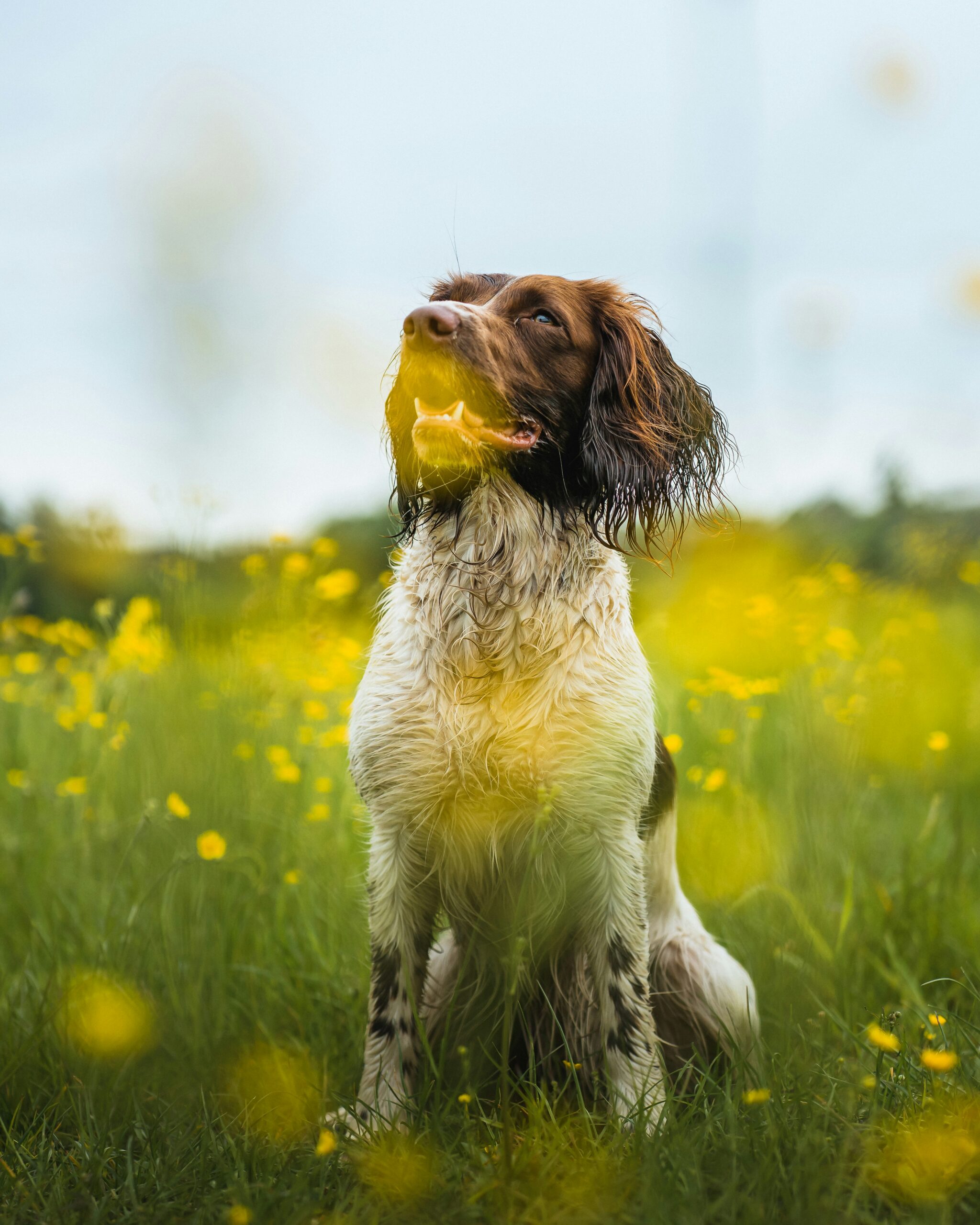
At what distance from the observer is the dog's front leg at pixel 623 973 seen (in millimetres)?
2230

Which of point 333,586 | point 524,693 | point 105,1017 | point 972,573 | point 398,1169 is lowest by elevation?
point 105,1017

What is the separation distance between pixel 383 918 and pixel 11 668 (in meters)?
3.35

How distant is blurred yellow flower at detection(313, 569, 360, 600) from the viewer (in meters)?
3.60

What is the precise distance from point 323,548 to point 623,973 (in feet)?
6.30

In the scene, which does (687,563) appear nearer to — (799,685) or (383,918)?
(799,685)

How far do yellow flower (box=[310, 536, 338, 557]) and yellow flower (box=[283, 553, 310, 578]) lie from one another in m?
0.06

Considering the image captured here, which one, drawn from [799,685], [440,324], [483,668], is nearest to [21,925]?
[483,668]

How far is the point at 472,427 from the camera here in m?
2.20

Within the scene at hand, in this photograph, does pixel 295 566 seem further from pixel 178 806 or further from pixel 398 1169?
pixel 398 1169

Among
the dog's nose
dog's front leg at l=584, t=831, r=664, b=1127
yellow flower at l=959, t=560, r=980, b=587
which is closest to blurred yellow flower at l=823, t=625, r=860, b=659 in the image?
yellow flower at l=959, t=560, r=980, b=587

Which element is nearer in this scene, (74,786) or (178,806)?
(178,806)

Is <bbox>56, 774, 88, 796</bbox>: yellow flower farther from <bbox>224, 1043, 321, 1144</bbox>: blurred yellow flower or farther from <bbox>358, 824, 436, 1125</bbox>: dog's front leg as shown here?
<bbox>358, 824, 436, 1125</bbox>: dog's front leg

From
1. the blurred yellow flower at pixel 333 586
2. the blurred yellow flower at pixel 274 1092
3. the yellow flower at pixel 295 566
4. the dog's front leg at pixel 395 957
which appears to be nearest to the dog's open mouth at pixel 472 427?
the dog's front leg at pixel 395 957

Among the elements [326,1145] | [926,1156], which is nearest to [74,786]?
[326,1145]
